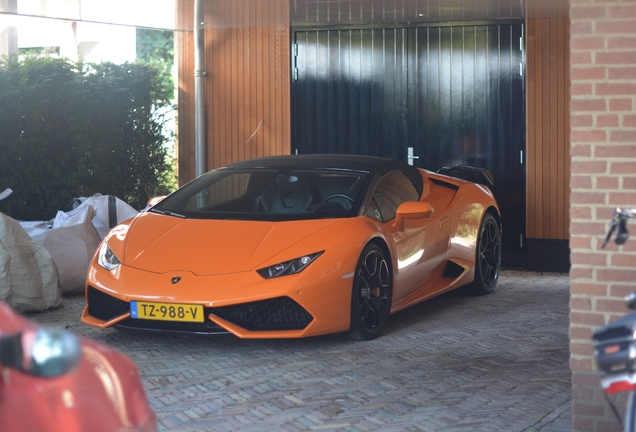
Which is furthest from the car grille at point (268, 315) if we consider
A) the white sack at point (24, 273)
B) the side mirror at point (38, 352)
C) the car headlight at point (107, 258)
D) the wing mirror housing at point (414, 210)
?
the side mirror at point (38, 352)

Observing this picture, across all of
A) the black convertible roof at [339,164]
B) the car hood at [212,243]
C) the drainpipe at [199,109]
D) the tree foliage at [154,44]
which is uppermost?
the tree foliage at [154,44]

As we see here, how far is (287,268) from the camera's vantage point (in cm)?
554

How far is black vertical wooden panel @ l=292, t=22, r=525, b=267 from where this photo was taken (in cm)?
985

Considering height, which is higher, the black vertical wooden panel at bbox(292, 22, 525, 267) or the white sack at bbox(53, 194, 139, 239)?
the black vertical wooden panel at bbox(292, 22, 525, 267)

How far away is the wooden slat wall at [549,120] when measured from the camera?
9578 millimetres

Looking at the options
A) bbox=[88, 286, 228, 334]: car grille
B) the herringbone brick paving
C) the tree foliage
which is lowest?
the herringbone brick paving

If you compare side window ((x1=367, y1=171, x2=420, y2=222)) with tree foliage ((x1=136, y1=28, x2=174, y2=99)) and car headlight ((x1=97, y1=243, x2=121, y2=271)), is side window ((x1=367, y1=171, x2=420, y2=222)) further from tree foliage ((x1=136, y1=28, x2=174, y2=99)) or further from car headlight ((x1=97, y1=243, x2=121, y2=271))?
tree foliage ((x1=136, y1=28, x2=174, y2=99))

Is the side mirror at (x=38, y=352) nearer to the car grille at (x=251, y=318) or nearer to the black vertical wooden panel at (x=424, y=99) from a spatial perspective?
the car grille at (x=251, y=318)

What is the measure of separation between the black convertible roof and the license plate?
1.78 metres

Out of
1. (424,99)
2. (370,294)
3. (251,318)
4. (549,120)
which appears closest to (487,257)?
(549,120)

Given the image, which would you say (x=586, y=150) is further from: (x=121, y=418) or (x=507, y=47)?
(x=507, y=47)

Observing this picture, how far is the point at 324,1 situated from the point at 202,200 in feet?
10.8

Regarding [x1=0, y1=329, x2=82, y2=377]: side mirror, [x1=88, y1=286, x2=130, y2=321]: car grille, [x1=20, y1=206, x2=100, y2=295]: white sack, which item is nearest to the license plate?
[x1=88, y1=286, x2=130, y2=321]: car grille

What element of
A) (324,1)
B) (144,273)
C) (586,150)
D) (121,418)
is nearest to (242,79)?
(324,1)
